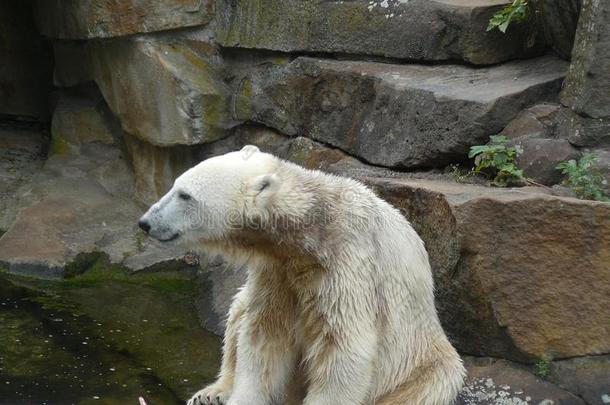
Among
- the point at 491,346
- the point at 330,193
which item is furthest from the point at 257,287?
the point at 491,346

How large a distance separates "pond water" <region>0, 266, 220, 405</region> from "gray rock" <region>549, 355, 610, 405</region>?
211 centimetres

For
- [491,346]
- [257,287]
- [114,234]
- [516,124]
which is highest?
[516,124]

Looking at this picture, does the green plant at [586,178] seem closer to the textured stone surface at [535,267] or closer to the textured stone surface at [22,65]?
the textured stone surface at [535,267]

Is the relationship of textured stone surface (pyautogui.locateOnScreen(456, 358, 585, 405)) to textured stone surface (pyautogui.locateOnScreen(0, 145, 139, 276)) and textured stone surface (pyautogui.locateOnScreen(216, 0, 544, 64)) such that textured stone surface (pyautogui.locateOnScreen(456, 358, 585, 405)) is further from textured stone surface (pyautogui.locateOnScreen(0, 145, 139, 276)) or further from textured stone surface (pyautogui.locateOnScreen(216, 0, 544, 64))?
textured stone surface (pyautogui.locateOnScreen(0, 145, 139, 276))

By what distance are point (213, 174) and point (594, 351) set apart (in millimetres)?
2121

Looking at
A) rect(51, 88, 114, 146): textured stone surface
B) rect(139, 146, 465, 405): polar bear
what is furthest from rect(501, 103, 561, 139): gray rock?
rect(51, 88, 114, 146): textured stone surface

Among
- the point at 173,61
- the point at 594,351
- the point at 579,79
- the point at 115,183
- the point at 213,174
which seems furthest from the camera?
the point at 115,183

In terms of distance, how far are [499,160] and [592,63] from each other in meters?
0.72

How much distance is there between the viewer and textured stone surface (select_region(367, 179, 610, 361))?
4.89 m

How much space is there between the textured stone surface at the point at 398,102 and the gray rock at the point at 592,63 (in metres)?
0.40

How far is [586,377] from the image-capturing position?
491cm

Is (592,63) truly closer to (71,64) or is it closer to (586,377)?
(586,377)

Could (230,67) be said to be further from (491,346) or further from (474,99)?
(491,346)

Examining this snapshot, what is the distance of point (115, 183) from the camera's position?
837 cm
